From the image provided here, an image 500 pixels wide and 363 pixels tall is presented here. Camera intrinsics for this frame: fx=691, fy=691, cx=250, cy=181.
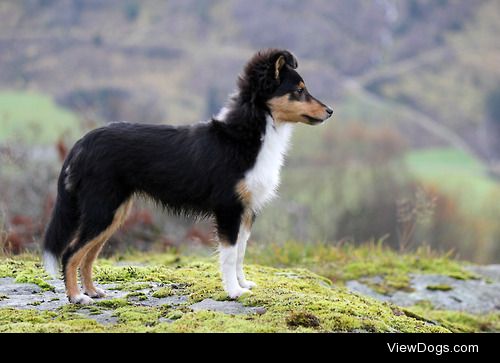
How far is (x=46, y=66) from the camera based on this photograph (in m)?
89.1

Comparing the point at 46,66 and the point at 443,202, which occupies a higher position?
Answer: the point at 46,66

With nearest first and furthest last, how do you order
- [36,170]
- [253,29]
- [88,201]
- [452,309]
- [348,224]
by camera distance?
1. [88,201]
2. [452,309]
3. [36,170]
4. [348,224]
5. [253,29]

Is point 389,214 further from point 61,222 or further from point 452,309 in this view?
point 61,222

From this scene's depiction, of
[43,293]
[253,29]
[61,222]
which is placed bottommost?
[43,293]

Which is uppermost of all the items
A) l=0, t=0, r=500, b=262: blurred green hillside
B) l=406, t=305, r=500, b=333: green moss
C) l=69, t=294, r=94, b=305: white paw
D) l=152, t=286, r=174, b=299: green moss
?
l=0, t=0, r=500, b=262: blurred green hillside

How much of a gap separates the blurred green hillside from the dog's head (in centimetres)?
3780

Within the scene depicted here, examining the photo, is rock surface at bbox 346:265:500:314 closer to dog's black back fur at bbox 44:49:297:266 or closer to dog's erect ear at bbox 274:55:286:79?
dog's black back fur at bbox 44:49:297:266

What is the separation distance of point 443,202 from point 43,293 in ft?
127

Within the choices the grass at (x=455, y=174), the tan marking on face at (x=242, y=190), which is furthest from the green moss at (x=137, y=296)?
the grass at (x=455, y=174)

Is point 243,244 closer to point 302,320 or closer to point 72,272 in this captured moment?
point 302,320

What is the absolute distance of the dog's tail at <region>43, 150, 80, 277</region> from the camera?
22.2ft

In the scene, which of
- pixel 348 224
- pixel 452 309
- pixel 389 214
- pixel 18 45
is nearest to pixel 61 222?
pixel 452 309

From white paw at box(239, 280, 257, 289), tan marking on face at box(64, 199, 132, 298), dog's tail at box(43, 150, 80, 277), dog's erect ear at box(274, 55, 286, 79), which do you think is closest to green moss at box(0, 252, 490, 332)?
white paw at box(239, 280, 257, 289)

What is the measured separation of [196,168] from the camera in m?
6.75
